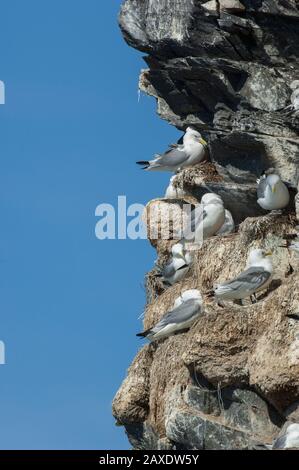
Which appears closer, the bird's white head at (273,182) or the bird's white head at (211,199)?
the bird's white head at (273,182)

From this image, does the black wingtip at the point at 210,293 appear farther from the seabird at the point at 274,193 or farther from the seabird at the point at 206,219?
the seabird at the point at 206,219

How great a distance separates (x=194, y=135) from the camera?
38.9 metres

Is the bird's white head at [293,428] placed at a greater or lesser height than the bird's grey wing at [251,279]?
lesser

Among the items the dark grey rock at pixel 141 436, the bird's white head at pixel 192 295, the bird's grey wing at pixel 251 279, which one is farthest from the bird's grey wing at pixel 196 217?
the dark grey rock at pixel 141 436

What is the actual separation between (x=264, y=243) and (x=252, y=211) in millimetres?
2248

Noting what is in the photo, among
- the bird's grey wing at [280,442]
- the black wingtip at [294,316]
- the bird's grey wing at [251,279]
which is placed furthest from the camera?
the bird's grey wing at [251,279]

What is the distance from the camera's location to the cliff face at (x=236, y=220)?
32906 mm

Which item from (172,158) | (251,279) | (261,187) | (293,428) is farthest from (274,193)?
(293,428)

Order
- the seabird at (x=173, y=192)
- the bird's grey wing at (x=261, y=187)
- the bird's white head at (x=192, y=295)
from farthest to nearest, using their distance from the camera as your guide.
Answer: the seabird at (x=173, y=192)
the bird's grey wing at (x=261, y=187)
the bird's white head at (x=192, y=295)

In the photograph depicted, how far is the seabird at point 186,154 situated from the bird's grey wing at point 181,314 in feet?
14.7

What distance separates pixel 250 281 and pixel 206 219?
11.0ft

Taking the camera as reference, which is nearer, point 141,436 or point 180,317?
point 180,317

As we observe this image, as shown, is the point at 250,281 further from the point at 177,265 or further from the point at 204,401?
the point at 177,265
